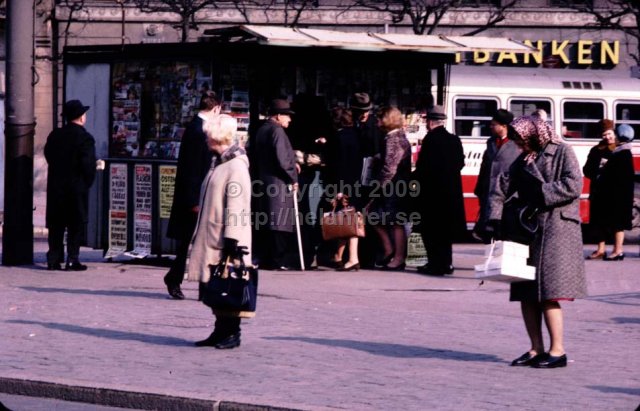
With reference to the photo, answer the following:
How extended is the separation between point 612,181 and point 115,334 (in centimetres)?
939

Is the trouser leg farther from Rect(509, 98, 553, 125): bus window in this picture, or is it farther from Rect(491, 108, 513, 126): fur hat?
Rect(509, 98, 553, 125): bus window

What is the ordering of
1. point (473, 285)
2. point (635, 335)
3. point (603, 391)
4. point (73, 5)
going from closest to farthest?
point (603, 391), point (635, 335), point (473, 285), point (73, 5)

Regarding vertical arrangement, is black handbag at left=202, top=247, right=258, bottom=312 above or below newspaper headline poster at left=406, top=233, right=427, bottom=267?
above

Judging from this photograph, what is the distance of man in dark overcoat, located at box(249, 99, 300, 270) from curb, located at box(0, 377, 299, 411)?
7.20 m

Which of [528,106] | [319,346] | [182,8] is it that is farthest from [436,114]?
[182,8]

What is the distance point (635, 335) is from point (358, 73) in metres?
6.98

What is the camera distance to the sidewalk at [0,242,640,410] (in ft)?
27.5

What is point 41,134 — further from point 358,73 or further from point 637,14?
point 358,73

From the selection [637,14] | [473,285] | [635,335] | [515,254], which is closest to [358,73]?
[473,285]

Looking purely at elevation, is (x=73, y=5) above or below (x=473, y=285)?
above

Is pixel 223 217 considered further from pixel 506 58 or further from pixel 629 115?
pixel 506 58

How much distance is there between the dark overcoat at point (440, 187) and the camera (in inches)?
634

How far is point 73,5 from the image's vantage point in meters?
35.7

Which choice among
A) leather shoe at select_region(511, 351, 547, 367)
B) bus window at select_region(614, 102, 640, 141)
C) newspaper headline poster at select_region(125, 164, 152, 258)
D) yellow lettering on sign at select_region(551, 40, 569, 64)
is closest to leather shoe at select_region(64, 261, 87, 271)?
newspaper headline poster at select_region(125, 164, 152, 258)
